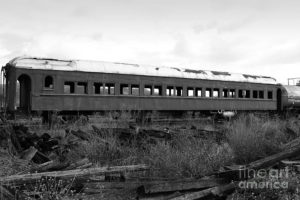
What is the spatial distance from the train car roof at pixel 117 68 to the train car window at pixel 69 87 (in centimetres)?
61


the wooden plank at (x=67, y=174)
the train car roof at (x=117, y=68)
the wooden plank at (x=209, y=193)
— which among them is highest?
the train car roof at (x=117, y=68)

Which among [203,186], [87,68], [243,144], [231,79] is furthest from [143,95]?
[203,186]

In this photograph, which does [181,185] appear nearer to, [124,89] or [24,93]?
[24,93]

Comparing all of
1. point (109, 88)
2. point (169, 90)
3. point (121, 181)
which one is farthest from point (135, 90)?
point (121, 181)

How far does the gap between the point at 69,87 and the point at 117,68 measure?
99.2 inches

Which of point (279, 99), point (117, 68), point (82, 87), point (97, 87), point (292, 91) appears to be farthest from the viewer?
point (292, 91)

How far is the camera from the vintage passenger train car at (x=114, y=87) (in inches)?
554

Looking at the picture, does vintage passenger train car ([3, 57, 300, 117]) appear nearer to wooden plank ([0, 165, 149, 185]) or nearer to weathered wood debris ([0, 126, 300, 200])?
weathered wood debris ([0, 126, 300, 200])

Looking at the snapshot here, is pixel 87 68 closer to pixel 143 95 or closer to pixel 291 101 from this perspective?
pixel 143 95

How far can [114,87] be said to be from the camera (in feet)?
51.7

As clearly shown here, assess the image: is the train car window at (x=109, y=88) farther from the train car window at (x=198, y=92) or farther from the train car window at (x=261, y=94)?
the train car window at (x=261, y=94)

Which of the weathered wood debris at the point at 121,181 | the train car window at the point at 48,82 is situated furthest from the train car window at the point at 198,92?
the weathered wood debris at the point at 121,181

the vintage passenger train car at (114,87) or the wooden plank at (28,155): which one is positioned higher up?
the vintage passenger train car at (114,87)

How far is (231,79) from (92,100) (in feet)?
30.6
